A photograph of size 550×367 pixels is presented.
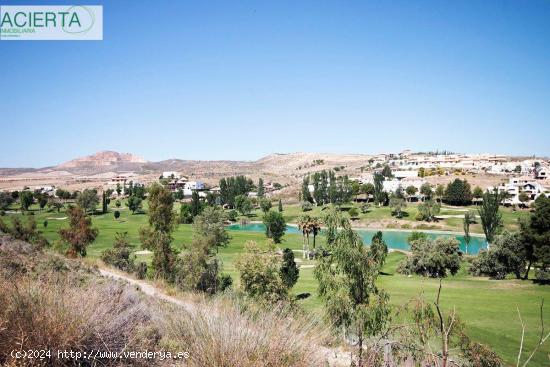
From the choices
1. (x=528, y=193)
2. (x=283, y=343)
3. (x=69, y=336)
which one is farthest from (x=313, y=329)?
(x=528, y=193)

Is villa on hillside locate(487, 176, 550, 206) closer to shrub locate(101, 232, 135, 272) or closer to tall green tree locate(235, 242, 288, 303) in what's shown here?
tall green tree locate(235, 242, 288, 303)

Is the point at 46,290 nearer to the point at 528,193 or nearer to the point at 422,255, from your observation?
the point at 422,255

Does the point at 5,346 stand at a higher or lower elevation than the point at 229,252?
higher

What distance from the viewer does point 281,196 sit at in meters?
133

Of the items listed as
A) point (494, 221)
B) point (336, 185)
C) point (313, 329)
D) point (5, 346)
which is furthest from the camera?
A: point (336, 185)

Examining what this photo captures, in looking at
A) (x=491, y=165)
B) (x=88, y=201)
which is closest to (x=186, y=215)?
(x=88, y=201)

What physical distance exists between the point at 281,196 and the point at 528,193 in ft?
235

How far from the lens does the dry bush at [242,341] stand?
3947 millimetres

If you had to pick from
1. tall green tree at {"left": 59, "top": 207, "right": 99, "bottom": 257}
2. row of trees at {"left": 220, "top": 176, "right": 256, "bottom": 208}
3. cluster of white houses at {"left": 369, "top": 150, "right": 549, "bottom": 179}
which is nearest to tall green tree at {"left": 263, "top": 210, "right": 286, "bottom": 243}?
tall green tree at {"left": 59, "top": 207, "right": 99, "bottom": 257}

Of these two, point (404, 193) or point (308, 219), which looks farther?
point (404, 193)

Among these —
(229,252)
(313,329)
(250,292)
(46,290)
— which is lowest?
(229,252)

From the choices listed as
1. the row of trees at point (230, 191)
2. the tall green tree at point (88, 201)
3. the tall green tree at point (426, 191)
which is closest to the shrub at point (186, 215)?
the row of trees at point (230, 191)

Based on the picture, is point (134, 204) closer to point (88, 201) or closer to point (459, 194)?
point (88, 201)

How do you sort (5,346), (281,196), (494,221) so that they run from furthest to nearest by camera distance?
(281,196)
(494,221)
(5,346)
